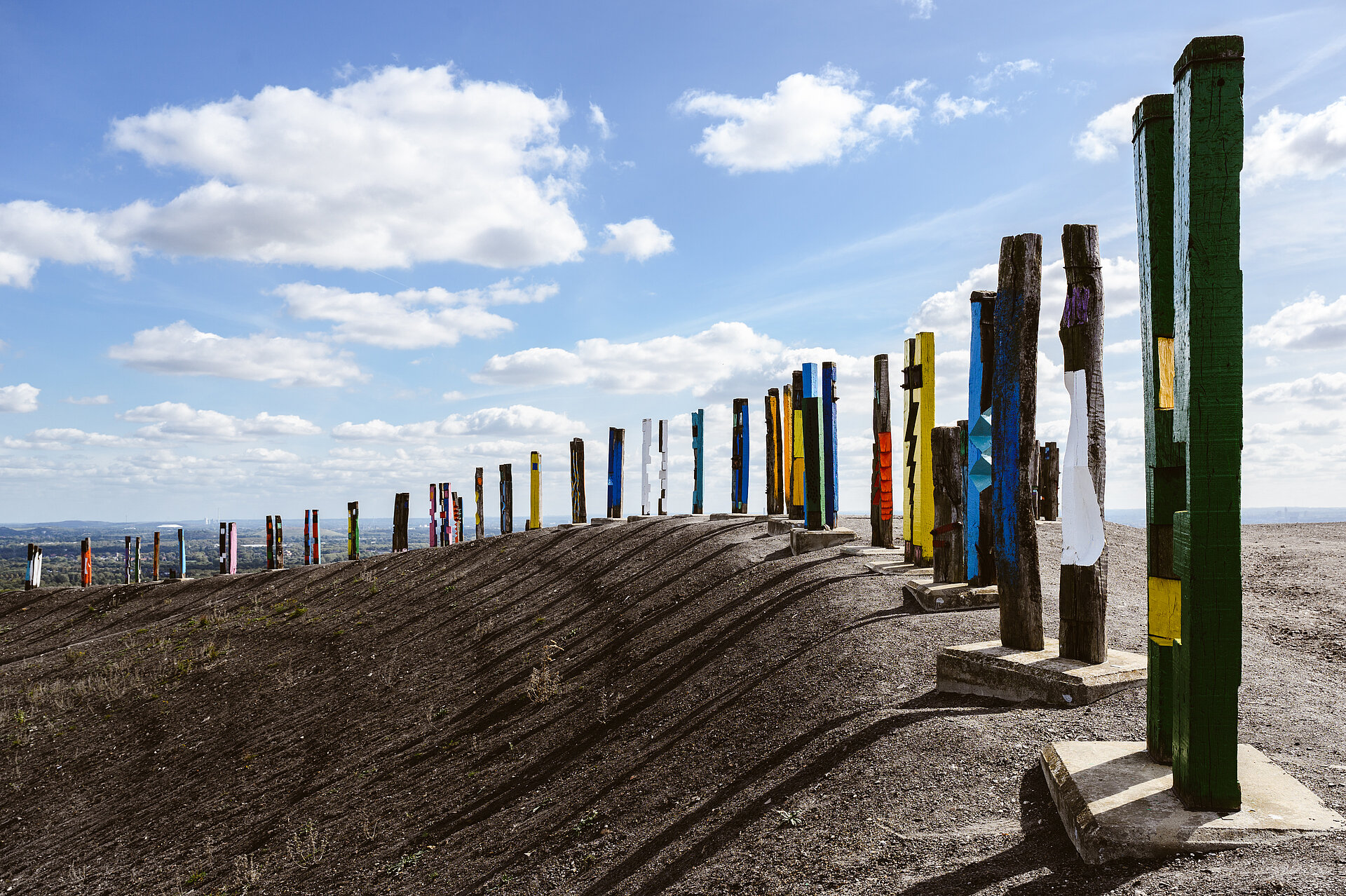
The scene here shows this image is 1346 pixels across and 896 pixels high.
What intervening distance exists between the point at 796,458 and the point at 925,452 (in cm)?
497

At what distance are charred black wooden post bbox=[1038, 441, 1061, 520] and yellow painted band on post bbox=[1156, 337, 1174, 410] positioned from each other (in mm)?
18802

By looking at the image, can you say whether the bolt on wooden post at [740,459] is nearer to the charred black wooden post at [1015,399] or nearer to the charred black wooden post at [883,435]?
the charred black wooden post at [883,435]

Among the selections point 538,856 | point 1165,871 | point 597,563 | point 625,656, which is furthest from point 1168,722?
point 597,563

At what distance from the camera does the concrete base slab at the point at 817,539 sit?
41.3 ft

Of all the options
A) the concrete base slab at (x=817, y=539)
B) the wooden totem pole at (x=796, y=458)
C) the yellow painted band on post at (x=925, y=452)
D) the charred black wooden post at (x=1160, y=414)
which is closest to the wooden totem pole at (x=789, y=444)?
the wooden totem pole at (x=796, y=458)

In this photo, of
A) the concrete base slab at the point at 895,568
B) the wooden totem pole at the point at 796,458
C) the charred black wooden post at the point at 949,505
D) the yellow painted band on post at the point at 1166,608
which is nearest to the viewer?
the yellow painted band on post at the point at 1166,608

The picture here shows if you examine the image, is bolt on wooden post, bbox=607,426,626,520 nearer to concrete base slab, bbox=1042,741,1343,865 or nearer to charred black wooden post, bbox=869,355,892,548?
charred black wooden post, bbox=869,355,892,548

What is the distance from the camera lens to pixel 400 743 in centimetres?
1024

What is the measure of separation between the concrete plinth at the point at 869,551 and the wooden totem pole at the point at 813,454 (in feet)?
2.82

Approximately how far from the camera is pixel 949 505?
9.34 metres

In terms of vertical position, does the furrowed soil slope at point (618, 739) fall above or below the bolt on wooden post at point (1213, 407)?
below

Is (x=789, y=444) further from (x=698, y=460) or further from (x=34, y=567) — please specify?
(x=34, y=567)

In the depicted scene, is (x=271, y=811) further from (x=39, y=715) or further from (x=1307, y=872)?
(x=1307, y=872)

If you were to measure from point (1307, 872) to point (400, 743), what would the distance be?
9.26 metres
